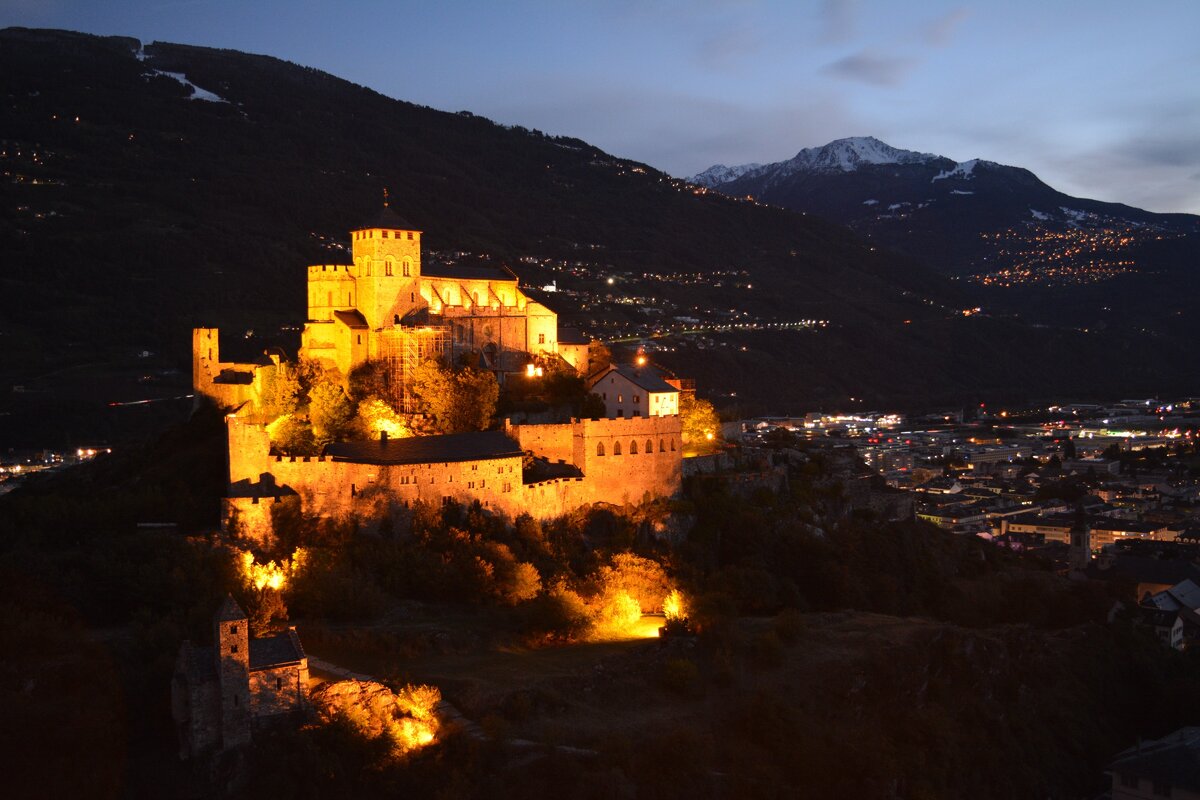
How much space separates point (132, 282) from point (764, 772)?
8296cm

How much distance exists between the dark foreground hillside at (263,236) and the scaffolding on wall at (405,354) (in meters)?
32.1

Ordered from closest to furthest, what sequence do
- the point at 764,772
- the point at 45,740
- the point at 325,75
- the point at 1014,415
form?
the point at 45,740 → the point at 764,772 → the point at 1014,415 → the point at 325,75

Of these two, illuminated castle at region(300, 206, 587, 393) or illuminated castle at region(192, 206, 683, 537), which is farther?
illuminated castle at region(300, 206, 587, 393)

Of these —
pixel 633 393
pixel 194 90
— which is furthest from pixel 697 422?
pixel 194 90

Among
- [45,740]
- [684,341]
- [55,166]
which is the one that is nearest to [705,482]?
[45,740]

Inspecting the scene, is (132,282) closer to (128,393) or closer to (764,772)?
(128,393)

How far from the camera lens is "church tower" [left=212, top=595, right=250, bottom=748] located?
25984 mm

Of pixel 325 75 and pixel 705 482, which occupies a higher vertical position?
pixel 325 75

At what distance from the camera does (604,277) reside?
143m

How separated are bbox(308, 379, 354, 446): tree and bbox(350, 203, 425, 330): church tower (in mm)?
5612

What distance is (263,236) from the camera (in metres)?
113

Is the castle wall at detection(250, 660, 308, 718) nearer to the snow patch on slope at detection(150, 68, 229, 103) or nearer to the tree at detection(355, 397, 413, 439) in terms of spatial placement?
the tree at detection(355, 397, 413, 439)

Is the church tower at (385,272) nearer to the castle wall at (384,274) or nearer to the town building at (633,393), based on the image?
the castle wall at (384,274)

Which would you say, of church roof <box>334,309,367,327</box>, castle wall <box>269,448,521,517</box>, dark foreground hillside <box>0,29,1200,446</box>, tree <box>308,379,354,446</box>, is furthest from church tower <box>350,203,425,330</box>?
dark foreground hillside <box>0,29,1200,446</box>
